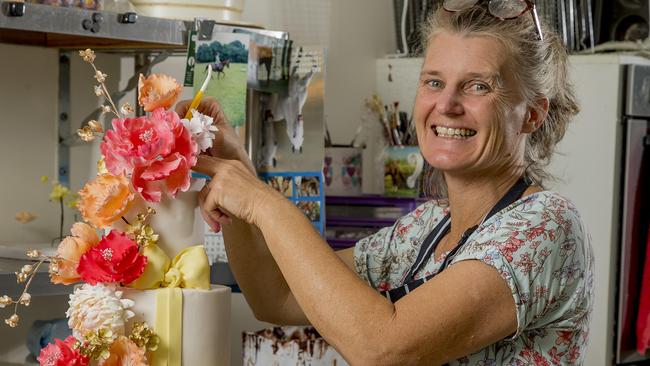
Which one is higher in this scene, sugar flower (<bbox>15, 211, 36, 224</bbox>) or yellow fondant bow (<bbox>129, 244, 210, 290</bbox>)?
yellow fondant bow (<bbox>129, 244, 210, 290</bbox>)

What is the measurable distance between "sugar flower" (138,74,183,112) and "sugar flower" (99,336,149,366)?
0.95 ft

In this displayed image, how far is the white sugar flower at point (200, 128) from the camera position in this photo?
1.29 m

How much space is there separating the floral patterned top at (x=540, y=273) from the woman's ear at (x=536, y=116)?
16 cm

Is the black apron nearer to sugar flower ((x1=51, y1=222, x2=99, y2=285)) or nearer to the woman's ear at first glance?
the woman's ear

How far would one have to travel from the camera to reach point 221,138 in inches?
61.0

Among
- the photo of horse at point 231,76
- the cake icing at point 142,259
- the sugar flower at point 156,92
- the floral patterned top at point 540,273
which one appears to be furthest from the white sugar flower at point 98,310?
the photo of horse at point 231,76

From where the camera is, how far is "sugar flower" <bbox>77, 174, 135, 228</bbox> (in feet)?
4.15

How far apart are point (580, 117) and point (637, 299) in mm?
564

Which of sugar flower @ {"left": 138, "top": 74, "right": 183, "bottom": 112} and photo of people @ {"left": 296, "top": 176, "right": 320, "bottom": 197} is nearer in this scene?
sugar flower @ {"left": 138, "top": 74, "right": 183, "bottom": 112}

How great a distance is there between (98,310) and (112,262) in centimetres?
6

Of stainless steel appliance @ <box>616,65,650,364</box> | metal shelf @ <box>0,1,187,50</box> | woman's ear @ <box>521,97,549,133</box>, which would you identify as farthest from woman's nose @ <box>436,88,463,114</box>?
stainless steel appliance @ <box>616,65,650,364</box>

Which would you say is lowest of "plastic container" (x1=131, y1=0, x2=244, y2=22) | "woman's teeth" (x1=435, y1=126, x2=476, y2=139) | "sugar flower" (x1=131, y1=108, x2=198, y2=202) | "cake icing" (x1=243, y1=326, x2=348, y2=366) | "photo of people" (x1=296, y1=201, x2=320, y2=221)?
"cake icing" (x1=243, y1=326, x2=348, y2=366)

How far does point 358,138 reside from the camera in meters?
3.14

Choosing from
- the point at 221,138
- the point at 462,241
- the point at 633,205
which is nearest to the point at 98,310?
the point at 221,138
